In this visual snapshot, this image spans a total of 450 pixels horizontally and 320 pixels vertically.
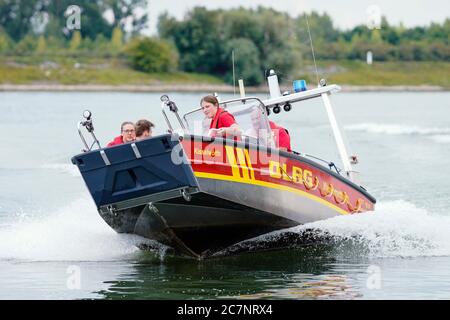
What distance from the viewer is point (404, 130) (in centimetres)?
4478

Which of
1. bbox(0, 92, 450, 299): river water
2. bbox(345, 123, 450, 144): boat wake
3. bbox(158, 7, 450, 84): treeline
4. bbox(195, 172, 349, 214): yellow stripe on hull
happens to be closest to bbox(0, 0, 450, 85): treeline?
bbox(158, 7, 450, 84): treeline

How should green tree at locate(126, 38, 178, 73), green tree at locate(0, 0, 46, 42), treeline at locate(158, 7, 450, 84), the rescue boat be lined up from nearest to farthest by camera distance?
1. the rescue boat
2. treeline at locate(158, 7, 450, 84)
3. green tree at locate(126, 38, 178, 73)
4. green tree at locate(0, 0, 46, 42)

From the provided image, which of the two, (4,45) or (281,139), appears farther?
(4,45)

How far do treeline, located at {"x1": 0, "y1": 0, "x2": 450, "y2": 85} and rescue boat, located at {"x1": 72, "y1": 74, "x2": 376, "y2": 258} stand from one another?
4607cm

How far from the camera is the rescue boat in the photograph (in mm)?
13391

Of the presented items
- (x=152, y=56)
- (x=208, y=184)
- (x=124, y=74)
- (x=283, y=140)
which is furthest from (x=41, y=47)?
(x=208, y=184)

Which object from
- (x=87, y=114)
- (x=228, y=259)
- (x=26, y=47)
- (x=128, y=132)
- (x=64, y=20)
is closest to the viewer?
(x=87, y=114)

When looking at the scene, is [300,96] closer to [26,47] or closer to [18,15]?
[26,47]

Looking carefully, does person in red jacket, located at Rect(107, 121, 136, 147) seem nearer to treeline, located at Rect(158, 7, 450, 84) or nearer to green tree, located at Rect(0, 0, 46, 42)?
treeline, located at Rect(158, 7, 450, 84)

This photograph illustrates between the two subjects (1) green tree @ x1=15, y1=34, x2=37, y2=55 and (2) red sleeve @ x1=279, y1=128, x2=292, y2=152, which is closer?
(2) red sleeve @ x1=279, y1=128, x2=292, y2=152

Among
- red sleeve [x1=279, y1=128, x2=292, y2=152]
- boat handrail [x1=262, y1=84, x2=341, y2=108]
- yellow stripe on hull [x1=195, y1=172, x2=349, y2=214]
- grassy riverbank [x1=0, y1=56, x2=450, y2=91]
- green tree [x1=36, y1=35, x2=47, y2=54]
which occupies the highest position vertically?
green tree [x1=36, y1=35, x2=47, y2=54]

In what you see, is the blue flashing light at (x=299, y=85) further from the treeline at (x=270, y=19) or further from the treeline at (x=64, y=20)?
the treeline at (x=64, y=20)

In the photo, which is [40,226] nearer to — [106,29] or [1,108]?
[1,108]

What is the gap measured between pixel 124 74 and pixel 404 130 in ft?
156
